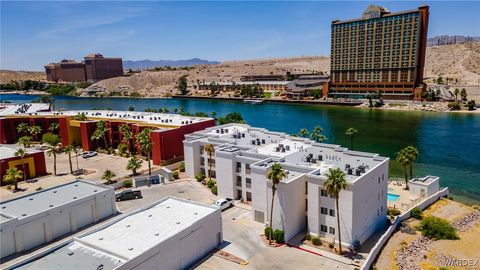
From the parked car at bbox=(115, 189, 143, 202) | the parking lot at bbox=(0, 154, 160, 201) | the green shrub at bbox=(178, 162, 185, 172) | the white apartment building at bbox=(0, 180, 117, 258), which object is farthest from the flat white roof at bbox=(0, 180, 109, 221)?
the green shrub at bbox=(178, 162, 185, 172)

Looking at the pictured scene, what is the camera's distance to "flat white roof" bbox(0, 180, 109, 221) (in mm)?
38656

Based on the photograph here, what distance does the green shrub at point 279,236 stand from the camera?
3912 cm

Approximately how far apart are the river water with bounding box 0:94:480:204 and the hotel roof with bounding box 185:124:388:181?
77.3 ft

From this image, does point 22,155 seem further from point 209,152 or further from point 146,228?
point 146,228

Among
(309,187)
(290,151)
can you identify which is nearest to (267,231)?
(309,187)

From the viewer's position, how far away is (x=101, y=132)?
8012cm

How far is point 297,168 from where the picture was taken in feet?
138

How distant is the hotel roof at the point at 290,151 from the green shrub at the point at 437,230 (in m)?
9.45

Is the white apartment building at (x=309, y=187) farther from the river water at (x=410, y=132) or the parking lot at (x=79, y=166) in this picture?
the river water at (x=410, y=132)

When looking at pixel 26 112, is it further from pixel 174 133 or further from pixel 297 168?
pixel 297 168

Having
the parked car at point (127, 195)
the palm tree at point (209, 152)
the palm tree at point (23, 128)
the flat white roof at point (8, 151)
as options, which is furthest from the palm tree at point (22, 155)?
the palm tree at point (23, 128)

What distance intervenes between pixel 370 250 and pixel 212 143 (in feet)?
99.9

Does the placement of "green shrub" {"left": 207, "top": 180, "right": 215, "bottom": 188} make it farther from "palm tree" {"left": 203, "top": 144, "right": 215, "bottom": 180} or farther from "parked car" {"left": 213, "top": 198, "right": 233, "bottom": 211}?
"parked car" {"left": 213, "top": 198, "right": 233, "bottom": 211}

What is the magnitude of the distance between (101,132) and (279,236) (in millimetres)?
55329
